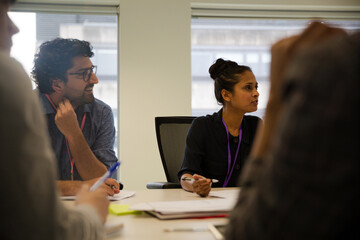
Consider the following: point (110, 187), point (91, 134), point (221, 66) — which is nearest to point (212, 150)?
point (221, 66)

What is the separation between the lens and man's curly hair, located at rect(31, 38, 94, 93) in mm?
2572

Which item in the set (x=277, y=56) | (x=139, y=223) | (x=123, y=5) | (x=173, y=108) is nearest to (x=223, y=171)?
(x=139, y=223)

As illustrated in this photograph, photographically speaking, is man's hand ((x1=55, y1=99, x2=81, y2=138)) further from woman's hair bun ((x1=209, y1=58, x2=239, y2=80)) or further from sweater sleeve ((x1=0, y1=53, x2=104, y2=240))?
sweater sleeve ((x1=0, y1=53, x2=104, y2=240))

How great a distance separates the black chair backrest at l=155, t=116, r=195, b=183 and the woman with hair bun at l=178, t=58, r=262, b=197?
1.14 ft

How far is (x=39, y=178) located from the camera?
654 mm

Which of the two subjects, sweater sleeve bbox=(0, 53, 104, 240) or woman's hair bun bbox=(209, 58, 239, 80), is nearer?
sweater sleeve bbox=(0, 53, 104, 240)

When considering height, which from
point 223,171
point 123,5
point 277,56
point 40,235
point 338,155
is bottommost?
point 223,171

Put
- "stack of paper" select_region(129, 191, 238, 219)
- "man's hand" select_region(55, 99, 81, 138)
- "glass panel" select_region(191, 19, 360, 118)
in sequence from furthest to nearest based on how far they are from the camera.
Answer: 1. "glass panel" select_region(191, 19, 360, 118)
2. "man's hand" select_region(55, 99, 81, 138)
3. "stack of paper" select_region(129, 191, 238, 219)

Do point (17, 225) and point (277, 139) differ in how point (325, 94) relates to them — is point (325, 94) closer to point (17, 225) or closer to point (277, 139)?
point (277, 139)

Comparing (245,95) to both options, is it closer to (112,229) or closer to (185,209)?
(185,209)

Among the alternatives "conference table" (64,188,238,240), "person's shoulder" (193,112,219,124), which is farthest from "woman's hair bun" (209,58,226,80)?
"conference table" (64,188,238,240)

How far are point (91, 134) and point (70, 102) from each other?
250 mm

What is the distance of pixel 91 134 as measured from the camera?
2551 millimetres

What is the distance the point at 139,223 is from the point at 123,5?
3.76 m
